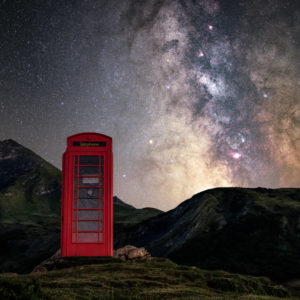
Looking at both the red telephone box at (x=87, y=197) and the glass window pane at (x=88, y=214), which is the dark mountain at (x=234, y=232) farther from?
the glass window pane at (x=88, y=214)

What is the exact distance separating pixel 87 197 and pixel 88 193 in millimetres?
155

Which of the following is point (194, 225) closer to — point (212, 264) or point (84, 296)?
point (212, 264)

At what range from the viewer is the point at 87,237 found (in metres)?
15.0

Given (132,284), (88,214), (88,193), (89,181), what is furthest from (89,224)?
(132,284)

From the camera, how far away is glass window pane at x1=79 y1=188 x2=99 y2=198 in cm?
1516

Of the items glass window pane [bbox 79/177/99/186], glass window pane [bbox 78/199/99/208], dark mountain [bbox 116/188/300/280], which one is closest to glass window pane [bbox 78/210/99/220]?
glass window pane [bbox 78/199/99/208]

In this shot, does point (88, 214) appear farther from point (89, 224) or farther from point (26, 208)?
point (26, 208)

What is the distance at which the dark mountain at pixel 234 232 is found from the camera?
2947 centimetres

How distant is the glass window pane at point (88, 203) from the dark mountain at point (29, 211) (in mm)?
29023

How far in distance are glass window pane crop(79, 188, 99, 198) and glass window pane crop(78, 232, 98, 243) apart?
1.38m

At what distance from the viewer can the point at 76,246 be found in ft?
49.1

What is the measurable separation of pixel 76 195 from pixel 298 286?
46.0 ft

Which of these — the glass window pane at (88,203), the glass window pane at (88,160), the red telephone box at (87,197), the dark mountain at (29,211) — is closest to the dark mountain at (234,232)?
the dark mountain at (29,211)

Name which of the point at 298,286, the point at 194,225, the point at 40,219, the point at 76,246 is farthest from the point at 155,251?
the point at 40,219
